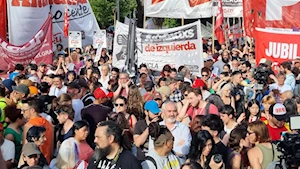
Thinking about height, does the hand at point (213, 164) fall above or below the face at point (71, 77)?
below

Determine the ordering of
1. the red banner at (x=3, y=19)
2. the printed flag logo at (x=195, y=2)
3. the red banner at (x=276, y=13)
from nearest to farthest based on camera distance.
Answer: the red banner at (x=276, y=13)
the red banner at (x=3, y=19)
the printed flag logo at (x=195, y=2)

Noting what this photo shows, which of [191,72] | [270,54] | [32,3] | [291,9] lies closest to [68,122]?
[191,72]

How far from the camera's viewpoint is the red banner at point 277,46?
37.7 feet

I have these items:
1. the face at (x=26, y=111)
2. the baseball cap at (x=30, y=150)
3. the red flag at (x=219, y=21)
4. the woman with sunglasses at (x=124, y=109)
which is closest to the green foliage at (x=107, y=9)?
the red flag at (x=219, y=21)

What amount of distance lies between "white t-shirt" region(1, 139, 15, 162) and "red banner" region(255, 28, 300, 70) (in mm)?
7228

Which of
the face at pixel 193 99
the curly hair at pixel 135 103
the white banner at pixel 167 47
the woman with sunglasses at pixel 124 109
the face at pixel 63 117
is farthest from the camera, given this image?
the white banner at pixel 167 47

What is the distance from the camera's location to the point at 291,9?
13.3m

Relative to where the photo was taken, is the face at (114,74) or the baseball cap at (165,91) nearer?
the baseball cap at (165,91)

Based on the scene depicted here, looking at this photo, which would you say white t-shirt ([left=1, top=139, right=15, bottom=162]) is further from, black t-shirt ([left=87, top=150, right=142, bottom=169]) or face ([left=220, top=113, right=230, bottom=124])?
face ([left=220, top=113, right=230, bottom=124])

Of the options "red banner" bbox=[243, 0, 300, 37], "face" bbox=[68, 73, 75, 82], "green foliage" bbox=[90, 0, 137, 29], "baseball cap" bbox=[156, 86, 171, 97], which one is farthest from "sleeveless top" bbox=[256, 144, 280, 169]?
"green foliage" bbox=[90, 0, 137, 29]

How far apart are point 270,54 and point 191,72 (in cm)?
178

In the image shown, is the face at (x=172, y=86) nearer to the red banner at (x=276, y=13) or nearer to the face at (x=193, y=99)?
the face at (x=193, y=99)

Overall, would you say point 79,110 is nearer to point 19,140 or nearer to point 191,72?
point 19,140

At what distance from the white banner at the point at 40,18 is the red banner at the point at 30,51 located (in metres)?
2.02
